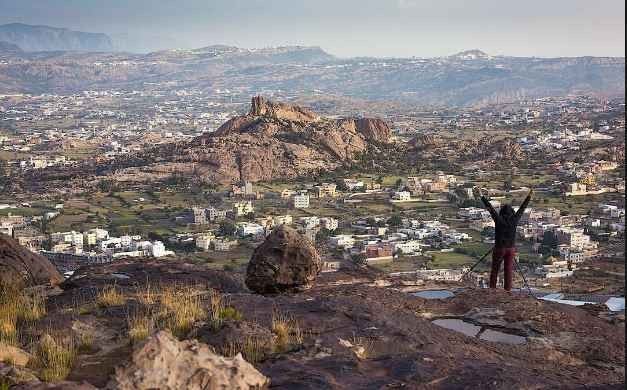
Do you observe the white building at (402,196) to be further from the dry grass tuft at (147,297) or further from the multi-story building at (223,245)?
the dry grass tuft at (147,297)

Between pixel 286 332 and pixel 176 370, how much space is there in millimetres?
2542

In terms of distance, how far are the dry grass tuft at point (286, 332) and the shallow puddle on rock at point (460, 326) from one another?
2959 mm

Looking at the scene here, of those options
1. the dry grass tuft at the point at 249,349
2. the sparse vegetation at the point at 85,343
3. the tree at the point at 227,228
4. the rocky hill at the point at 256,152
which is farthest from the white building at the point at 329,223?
the dry grass tuft at the point at 249,349

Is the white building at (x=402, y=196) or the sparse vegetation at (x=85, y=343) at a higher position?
the sparse vegetation at (x=85, y=343)

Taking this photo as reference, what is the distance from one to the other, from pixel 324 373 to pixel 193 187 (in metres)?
78.5

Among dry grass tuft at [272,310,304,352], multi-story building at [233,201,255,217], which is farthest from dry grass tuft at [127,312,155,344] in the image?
multi-story building at [233,201,255,217]

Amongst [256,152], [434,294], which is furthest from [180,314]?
[256,152]

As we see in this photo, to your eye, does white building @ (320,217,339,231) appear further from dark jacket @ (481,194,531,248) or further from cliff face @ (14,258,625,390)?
cliff face @ (14,258,625,390)

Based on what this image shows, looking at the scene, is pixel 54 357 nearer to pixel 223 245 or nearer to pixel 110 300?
pixel 110 300

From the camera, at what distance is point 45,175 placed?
299 ft

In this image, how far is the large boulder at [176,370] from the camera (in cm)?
A: 587

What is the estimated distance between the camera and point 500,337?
10.4 metres

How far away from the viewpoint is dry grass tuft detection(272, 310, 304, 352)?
26.5 feet

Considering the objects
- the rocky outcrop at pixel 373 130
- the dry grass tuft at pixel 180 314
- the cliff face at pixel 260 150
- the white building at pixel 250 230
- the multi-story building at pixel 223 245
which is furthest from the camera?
the rocky outcrop at pixel 373 130
